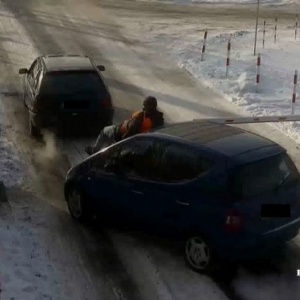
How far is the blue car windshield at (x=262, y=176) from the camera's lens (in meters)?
9.17

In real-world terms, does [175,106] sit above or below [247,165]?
below

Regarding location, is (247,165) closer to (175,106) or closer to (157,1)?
(175,106)

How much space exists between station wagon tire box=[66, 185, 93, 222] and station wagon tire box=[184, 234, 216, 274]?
1.99 m

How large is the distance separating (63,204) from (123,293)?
316 centimetres

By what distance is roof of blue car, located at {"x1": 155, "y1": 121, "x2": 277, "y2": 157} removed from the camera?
31.4ft

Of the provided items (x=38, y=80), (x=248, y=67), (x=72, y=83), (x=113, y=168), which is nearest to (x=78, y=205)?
(x=113, y=168)

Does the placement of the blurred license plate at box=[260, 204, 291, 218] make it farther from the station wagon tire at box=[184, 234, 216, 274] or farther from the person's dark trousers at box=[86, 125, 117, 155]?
the person's dark trousers at box=[86, 125, 117, 155]

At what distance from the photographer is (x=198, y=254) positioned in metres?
9.55

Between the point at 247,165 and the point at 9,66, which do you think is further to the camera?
the point at 9,66

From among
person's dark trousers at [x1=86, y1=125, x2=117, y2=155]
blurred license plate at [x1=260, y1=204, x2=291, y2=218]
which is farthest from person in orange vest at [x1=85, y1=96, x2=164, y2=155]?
blurred license plate at [x1=260, y1=204, x2=291, y2=218]

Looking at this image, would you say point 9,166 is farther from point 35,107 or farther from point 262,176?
point 262,176

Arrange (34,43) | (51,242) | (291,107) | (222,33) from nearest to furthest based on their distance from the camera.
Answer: (51,242) < (291,107) < (34,43) < (222,33)

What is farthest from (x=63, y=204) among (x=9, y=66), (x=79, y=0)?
(x=79, y=0)

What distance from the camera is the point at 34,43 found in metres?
25.7
